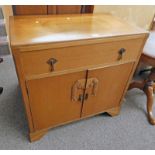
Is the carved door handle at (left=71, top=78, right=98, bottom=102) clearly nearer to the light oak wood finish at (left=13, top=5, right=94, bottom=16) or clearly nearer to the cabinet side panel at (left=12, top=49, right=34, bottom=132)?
the cabinet side panel at (left=12, top=49, right=34, bottom=132)

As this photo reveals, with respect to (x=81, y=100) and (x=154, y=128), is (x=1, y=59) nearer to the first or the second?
(x=81, y=100)

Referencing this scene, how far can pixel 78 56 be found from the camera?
2.94 feet

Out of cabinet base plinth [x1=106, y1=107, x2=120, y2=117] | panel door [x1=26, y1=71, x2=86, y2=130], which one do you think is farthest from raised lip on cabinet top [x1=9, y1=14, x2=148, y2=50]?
cabinet base plinth [x1=106, y1=107, x2=120, y2=117]

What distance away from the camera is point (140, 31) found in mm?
971

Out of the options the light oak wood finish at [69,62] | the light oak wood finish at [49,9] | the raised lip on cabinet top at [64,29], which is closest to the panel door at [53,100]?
the light oak wood finish at [69,62]

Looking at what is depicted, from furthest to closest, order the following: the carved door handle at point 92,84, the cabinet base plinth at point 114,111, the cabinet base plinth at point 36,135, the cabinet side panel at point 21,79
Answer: the cabinet base plinth at point 114,111 → the cabinet base plinth at point 36,135 → the carved door handle at point 92,84 → the cabinet side panel at point 21,79

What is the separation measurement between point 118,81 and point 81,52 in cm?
44

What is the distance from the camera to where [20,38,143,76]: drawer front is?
809 millimetres

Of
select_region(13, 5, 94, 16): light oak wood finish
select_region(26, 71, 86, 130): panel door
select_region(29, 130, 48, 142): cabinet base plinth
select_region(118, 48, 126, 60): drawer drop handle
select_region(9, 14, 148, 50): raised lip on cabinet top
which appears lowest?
select_region(29, 130, 48, 142): cabinet base plinth

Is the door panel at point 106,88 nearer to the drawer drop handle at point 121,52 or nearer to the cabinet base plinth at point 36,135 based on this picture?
the drawer drop handle at point 121,52

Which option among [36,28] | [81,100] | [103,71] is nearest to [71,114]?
[81,100]

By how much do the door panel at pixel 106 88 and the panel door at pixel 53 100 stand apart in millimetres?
74

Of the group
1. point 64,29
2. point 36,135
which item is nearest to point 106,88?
point 64,29

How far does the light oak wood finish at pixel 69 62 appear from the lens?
2.67 feet
